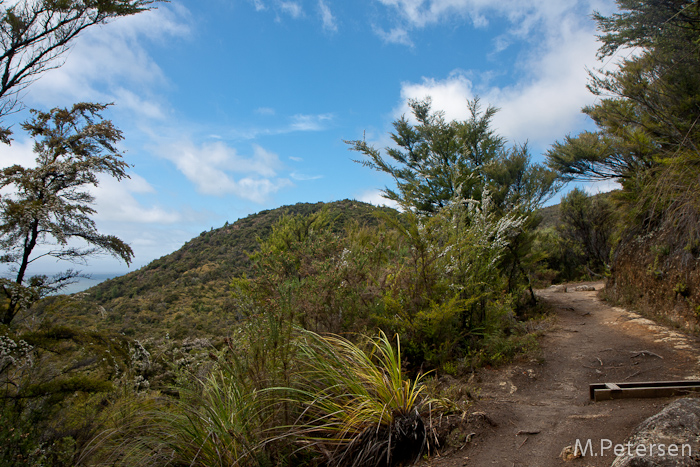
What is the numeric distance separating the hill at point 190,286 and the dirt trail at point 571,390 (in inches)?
205

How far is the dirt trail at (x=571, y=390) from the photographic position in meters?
2.57

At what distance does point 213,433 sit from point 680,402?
3.39 m

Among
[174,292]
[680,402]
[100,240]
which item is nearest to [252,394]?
[680,402]

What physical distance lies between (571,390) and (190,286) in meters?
26.5

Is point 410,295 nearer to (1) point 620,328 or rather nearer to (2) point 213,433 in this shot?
(2) point 213,433

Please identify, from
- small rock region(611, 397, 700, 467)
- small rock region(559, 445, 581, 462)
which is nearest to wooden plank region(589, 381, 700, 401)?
small rock region(611, 397, 700, 467)

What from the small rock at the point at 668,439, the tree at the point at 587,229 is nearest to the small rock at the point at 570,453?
the small rock at the point at 668,439

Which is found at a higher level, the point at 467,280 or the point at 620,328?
the point at 467,280

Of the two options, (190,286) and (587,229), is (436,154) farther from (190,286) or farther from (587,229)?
(190,286)

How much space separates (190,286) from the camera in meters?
26.3

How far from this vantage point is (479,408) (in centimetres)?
337

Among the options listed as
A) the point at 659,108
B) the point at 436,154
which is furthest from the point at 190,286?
the point at 659,108

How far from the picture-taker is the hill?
16.6 meters

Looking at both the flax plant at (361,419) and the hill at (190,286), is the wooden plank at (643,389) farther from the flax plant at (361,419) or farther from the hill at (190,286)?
the hill at (190,286)
